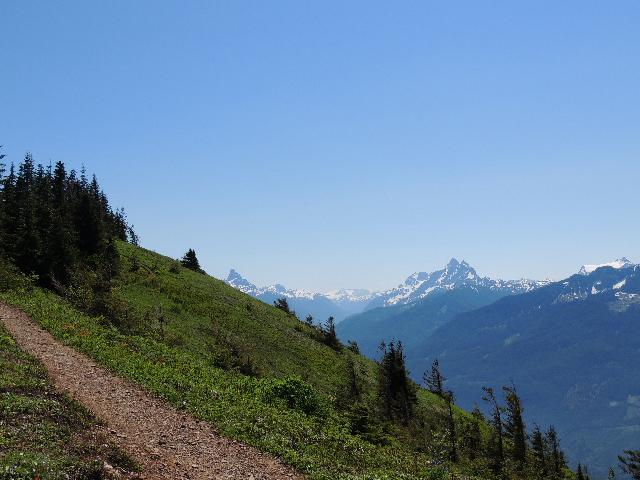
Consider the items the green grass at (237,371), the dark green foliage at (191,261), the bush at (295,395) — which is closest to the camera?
the green grass at (237,371)

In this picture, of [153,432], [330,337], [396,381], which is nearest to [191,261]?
[330,337]

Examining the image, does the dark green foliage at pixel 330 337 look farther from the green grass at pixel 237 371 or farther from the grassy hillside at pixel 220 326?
the green grass at pixel 237 371

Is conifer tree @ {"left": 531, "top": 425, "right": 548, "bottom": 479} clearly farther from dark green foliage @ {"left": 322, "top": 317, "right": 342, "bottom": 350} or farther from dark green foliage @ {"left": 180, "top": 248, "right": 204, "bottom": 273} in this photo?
dark green foliage @ {"left": 180, "top": 248, "right": 204, "bottom": 273}

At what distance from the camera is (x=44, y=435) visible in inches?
545

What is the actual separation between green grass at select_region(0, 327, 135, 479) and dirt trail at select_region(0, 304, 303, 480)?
908 mm

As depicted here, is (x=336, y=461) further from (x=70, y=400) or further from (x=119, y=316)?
(x=119, y=316)

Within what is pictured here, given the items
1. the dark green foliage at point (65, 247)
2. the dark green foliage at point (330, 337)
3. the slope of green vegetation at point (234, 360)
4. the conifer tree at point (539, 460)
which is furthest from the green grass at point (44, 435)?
the dark green foliage at point (330, 337)

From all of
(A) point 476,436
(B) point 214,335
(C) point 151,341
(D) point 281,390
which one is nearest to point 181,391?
(D) point 281,390

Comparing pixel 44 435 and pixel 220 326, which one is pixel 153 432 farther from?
pixel 220 326

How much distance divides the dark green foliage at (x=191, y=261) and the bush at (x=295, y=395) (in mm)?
57828

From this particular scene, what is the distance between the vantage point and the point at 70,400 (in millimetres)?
17828

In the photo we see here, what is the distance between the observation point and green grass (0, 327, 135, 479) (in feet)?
38.1

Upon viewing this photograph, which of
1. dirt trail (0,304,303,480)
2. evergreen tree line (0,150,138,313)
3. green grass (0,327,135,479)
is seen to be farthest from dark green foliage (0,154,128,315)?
green grass (0,327,135,479)

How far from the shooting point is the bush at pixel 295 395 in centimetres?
2527
